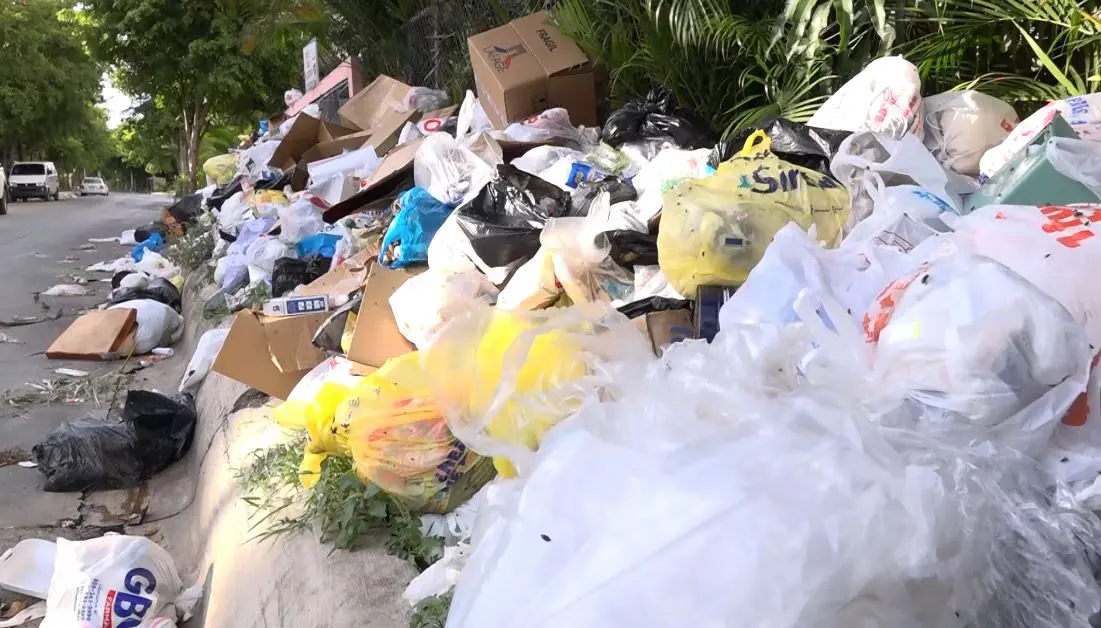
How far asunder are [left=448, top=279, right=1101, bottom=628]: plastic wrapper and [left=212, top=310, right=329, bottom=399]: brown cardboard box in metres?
1.92

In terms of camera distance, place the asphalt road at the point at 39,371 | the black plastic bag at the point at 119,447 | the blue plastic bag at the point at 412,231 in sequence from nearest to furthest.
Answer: the asphalt road at the point at 39,371 < the black plastic bag at the point at 119,447 < the blue plastic bag at the point at 412,231

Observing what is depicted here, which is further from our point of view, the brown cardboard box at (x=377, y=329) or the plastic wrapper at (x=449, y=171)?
the plastic wrapper at (x=449, y=171)

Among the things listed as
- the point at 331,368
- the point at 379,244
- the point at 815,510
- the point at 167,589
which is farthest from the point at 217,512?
the point at 815,510

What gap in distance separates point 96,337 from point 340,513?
11.8 feet

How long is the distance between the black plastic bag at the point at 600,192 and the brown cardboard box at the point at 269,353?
108 centimetres

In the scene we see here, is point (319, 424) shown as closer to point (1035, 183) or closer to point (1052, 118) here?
point (1035, 183)

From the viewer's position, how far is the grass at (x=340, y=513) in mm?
1803

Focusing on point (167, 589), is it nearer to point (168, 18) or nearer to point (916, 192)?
point (916, 192)

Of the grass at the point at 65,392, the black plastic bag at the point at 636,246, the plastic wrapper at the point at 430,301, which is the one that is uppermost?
the black plastic bag at the point at 636,246

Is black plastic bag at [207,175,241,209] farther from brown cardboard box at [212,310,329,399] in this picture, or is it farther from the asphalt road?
brown cardboard box at [212,310,329,399]

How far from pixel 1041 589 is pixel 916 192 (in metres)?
1.27

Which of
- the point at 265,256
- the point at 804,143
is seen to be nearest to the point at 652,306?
the point at 804,143

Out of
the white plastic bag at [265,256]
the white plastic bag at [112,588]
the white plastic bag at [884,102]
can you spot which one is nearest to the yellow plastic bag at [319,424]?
the white plastic bag at [112,588]

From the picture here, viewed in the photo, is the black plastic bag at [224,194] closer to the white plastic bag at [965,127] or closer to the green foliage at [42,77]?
the white plastic bag at [965,127]
